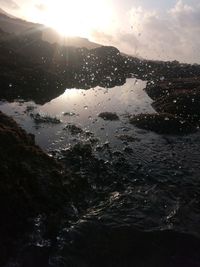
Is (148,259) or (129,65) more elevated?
(129,65)

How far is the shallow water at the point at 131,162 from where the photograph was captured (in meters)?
20.2

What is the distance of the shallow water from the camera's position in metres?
20.2

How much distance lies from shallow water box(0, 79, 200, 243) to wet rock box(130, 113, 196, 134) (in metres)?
Result: 1.48

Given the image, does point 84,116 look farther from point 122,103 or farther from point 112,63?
point 112,63

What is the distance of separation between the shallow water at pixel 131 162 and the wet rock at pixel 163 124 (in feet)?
4.86

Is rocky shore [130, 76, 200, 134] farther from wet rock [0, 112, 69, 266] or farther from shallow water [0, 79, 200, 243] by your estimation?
wet rock [0, 112, 69, 266]

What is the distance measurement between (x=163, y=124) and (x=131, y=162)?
13.2 metres

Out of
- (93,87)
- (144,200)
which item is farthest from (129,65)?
(144,200)

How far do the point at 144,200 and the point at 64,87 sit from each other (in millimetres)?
45006

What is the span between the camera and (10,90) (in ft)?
172

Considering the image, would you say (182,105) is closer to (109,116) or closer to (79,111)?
(109,116)

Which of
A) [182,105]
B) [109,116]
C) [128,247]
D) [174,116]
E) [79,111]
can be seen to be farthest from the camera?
[182,105]

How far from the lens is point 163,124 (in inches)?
1626

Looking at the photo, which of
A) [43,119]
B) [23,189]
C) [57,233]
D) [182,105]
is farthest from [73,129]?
[57,233]
